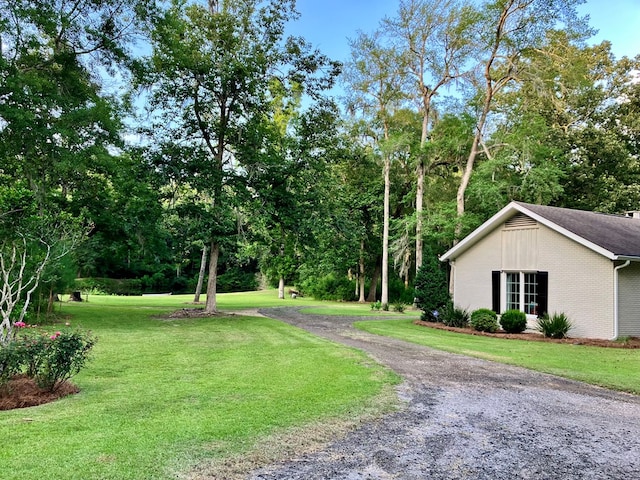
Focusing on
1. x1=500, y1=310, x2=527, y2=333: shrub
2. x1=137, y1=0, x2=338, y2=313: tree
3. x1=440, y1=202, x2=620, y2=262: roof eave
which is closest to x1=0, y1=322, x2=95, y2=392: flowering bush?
x1=137, y1=0, x2=338, y2=313: tree

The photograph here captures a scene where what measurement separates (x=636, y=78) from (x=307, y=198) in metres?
22.1

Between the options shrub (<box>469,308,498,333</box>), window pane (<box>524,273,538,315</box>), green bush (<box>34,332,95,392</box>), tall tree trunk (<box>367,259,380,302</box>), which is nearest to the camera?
green bush (<box>34,332,95,392</box>)

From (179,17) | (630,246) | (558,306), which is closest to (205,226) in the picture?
(179,17)

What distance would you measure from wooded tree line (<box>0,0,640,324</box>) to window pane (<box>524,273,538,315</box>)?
7.19 m

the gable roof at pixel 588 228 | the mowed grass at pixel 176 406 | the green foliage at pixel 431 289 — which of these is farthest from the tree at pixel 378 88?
the mowed grass at pixel 176 406

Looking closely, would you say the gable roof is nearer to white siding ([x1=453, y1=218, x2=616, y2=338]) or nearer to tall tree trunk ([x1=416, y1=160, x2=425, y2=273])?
white siding ([x1=453, y1=218, x2=616, y2=338])

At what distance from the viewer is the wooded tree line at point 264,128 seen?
12.8 meters

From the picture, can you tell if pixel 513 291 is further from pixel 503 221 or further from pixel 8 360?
pixel 8 360

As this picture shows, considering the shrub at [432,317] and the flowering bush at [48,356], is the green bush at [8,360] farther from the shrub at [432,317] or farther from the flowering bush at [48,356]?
the shrub at [432,317]

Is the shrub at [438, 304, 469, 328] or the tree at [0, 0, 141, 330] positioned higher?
the tree at [0, 0, 141, 330]

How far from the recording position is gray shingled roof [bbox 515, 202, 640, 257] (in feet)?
42.2

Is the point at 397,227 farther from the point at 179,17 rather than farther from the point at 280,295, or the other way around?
the point at 179,17

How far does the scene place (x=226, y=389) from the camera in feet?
20.5

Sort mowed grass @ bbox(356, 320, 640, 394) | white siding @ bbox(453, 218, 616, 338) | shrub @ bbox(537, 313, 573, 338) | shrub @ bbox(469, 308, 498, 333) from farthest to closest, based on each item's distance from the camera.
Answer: shrub @ bbox(469, 308, 498, 333) < shrub @ bbox(537, 313, 573, 338) < white siding @ bbox(453, 218, 616, 338) < mowed grass @ bbox(356, 320, 640, 394)
